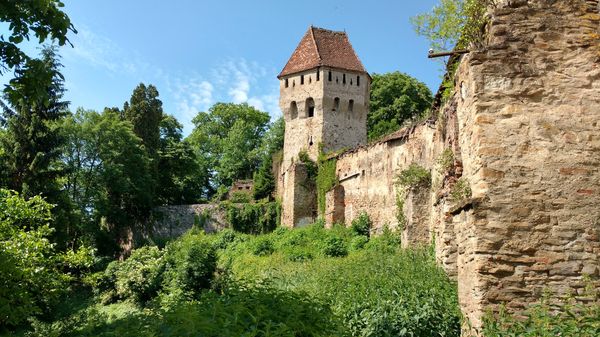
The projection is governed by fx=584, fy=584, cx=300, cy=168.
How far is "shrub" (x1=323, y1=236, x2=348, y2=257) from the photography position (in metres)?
23.5

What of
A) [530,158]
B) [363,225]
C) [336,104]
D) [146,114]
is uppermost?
[146,114]

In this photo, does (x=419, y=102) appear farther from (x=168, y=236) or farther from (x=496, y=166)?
(x=496, y=166)

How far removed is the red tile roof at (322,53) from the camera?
35.2m

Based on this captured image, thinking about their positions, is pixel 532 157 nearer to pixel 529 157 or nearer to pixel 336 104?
pixel 529 157

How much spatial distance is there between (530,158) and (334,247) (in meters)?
17.6

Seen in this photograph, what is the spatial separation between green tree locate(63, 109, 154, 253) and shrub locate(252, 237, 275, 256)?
11021mm

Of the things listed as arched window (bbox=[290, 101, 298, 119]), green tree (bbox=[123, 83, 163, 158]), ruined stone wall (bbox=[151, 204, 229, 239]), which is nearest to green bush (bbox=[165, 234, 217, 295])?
arched window (bbox=[290, 101, 298, 119])

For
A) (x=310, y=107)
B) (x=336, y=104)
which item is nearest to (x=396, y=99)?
(x=336, y=104)

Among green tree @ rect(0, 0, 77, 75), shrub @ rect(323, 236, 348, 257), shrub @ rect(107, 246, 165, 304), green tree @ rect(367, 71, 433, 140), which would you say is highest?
green tree @ rect(367, 71, 433, 140)

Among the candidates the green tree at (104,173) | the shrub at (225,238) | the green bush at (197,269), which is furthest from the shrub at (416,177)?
the green tree at (104,173)

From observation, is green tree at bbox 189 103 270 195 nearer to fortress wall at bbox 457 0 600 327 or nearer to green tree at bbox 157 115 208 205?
green tree at bbox 157 115 208 205

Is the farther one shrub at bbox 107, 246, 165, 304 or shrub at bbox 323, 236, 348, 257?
shrub at bbox 107, 246, 165, 304

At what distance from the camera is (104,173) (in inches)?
1391

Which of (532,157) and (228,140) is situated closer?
(532,157)
